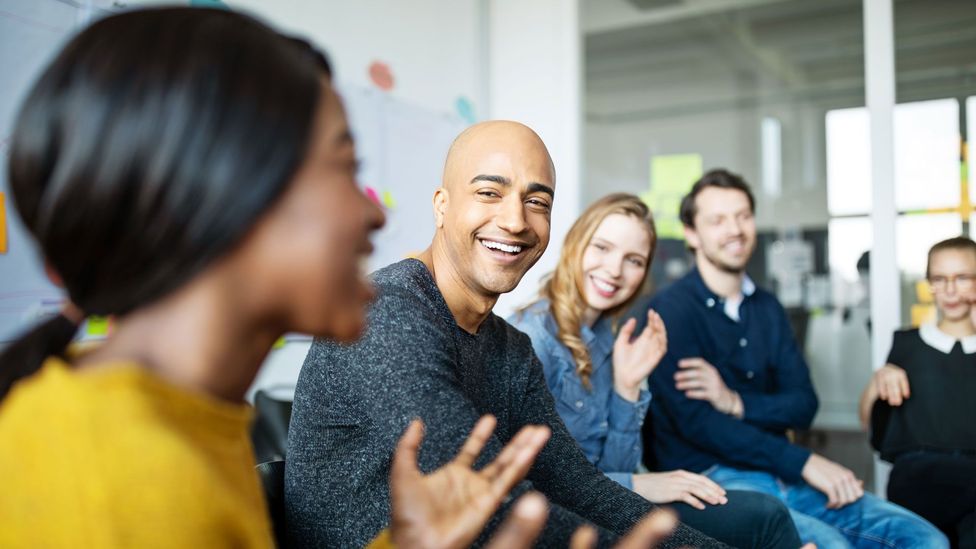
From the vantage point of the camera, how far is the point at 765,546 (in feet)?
5.65

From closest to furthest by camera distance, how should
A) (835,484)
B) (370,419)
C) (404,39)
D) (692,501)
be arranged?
1. (370,419)
2. (692,501)
3. (835,484)
4. (404,39)

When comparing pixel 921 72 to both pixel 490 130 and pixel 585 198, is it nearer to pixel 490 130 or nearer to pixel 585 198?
pixel 585 198

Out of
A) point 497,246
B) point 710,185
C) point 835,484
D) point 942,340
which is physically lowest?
point 835,484

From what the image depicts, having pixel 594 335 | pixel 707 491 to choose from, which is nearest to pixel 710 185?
pixel 594 335

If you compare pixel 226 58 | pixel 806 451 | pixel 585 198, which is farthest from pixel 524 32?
pixel 226 58

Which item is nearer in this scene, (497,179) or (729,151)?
(497,179)

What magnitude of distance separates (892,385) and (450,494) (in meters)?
2.27

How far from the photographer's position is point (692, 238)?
2738 millimetres

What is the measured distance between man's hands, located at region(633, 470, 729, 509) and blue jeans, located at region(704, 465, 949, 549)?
32 centimetres

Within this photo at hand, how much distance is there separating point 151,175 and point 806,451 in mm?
2083

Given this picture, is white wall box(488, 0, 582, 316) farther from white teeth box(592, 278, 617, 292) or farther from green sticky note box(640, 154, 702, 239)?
white teeth box(592, 278, 617, 292)

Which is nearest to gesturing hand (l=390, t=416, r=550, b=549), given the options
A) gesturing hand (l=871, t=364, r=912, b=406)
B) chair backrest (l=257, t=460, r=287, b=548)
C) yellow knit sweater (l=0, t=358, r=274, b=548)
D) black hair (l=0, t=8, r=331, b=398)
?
yellow knit sweater (l=0, t=358, r=274, b=548)

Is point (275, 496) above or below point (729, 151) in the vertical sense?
below

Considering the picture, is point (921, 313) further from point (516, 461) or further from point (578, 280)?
point (516, 461)
